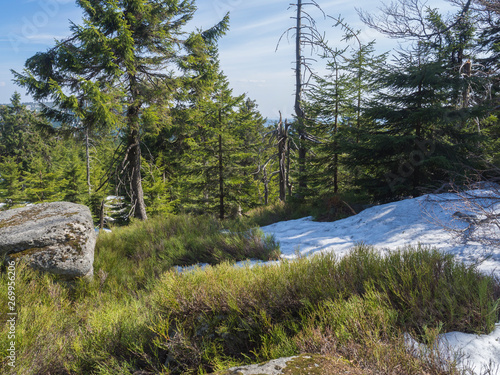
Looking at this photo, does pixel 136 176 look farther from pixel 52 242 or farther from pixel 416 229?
pixel 416 229

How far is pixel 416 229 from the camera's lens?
5.68 metres

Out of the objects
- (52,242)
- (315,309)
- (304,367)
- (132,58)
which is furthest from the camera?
(132,58)

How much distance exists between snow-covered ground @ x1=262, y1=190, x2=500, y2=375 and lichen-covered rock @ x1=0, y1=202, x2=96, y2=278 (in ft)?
13.4

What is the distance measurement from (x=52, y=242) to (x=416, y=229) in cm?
752

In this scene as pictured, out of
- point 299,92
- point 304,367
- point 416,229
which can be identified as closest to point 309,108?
point 299,92

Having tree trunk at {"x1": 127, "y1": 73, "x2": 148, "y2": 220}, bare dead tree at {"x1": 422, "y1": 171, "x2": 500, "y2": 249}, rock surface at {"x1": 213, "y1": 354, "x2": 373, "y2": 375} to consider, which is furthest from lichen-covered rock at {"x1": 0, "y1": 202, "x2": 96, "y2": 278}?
bare dead tree at {"x1": 422, "y1": 171, "x2": 500, "y2": 249}

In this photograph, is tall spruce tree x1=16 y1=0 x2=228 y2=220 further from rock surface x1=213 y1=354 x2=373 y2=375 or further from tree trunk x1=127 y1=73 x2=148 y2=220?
rock surface x1=213 y1=354 x2=373 y2=375

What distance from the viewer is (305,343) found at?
218 cm

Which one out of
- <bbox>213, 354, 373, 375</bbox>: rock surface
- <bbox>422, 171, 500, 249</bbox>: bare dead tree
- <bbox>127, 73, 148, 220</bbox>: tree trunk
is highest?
<bbox>127, 73, 148, 220</bbox>: tree trunk

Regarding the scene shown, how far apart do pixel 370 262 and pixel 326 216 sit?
5.09 meters

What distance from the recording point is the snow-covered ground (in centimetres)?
418

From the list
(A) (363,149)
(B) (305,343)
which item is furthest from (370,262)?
(A) (363,149)

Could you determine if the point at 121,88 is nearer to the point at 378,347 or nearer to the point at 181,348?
the point at 181,348

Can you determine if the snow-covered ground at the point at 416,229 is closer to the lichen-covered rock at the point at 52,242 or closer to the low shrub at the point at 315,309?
the low shrub at the point at 315,309
